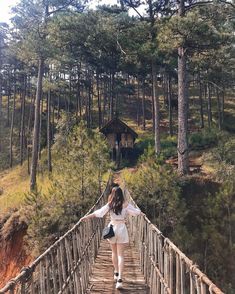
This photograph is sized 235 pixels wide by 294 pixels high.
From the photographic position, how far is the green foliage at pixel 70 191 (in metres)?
19.0

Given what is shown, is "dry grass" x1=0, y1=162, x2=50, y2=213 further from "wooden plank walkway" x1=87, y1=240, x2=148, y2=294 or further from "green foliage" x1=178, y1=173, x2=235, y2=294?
"wooden plank walkway" x1=87, y1=240, x2=148, y2=294

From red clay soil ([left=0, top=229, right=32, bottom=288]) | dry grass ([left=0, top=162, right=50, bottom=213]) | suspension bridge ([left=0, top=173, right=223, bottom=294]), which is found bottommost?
red clay soil ([left=0, top=229, right=32, bottom=288])

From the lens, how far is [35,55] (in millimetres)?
26609

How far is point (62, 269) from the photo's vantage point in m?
6.86

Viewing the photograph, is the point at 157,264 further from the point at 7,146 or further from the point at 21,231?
the point at 7,146

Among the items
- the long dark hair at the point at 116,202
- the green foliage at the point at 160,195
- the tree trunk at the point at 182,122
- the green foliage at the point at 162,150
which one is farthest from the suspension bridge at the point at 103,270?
the tree trunk at the point at 182,122

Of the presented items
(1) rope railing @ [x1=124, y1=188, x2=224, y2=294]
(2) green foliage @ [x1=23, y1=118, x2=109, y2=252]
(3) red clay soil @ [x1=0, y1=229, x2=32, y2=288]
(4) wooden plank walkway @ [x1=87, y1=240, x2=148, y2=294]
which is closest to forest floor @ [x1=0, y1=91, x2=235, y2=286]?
(3) red clay soil @ [x1=0, y1=229, x2=32, y2=288]

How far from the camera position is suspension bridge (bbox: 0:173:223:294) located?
4.65m

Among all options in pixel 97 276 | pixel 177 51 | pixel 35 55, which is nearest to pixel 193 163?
pixel 177 51

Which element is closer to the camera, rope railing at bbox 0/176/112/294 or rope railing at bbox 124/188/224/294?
rope railing at bbox 124/188/224/294

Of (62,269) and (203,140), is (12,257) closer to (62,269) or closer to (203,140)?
(62,269)

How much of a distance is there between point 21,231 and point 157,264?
15285mm

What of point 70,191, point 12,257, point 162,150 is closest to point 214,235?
point 70,191

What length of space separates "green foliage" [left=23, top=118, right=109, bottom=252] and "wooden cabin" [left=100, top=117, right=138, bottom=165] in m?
18.3
